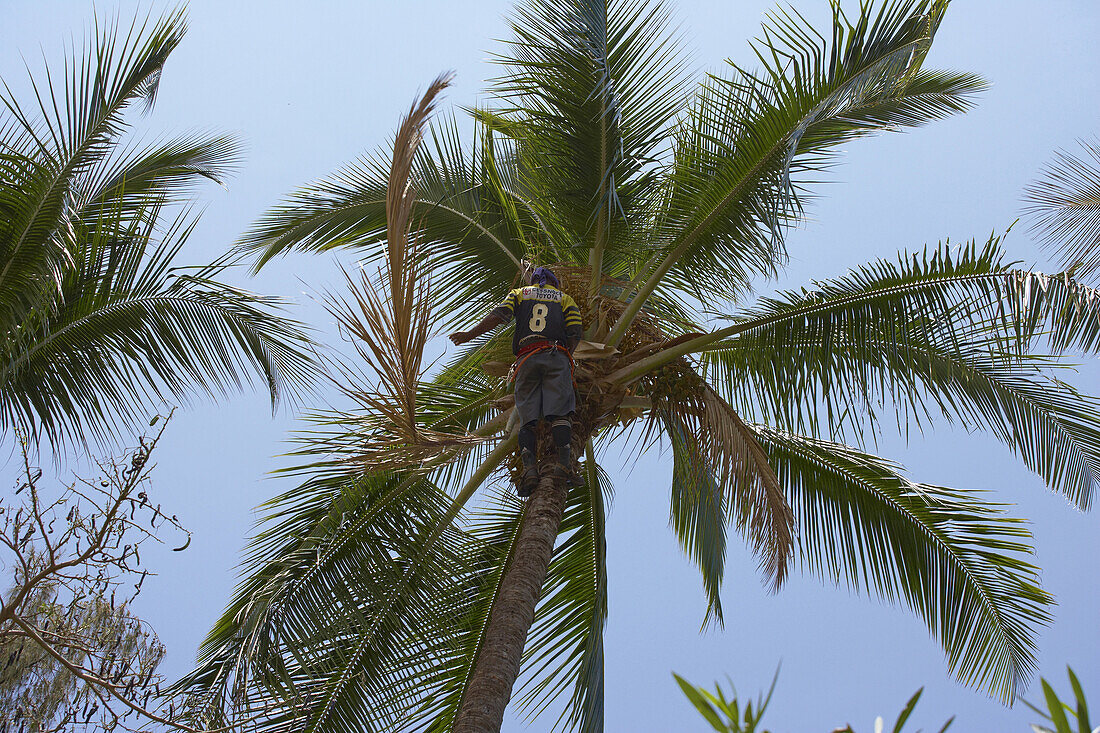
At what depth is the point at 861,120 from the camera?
21.2 feet

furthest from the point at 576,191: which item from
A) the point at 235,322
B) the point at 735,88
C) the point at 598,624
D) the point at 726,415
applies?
the point at 598,624

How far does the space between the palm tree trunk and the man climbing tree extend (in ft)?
0.56

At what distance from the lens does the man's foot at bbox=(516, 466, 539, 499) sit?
225 inches

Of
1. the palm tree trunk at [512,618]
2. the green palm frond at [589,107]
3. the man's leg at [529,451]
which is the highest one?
the green palm frond at [589,107]

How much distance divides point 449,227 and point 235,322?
2021mm

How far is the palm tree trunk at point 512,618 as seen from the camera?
4.55 metres

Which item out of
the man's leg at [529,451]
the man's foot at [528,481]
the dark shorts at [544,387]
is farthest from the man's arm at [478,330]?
the man's foot at [528,481]

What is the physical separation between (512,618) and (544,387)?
1.34m

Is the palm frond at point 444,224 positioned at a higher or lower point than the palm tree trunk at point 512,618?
higher

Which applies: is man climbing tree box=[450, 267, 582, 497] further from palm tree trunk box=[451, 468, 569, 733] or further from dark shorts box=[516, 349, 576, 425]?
palm tree trunk box=[451, 468, 569, 733]

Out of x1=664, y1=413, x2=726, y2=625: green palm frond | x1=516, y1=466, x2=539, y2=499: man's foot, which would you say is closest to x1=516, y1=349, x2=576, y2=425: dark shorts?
x1=516, y1=466, x2=539, y2=499: man's foot

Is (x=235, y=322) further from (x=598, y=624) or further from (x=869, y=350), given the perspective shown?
(x=869, y=350)

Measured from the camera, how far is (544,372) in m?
5.64

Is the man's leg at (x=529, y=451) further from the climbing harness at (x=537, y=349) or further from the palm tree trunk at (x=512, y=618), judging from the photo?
the climbing harness at (x=537, y=349)
